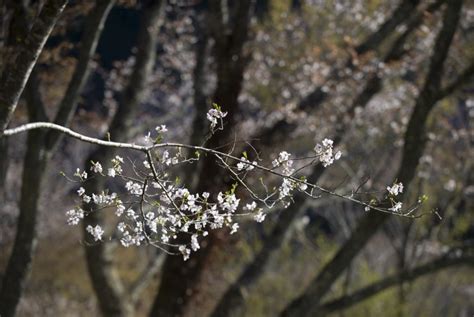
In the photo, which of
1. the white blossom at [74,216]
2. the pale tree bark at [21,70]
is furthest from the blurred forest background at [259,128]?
the white blossom at [74,216]

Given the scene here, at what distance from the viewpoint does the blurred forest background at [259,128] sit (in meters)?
5.54

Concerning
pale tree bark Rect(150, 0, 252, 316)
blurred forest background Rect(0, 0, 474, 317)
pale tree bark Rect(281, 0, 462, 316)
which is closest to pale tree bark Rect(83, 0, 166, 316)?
blurred forest background Rect(0, 0, 474, 317)

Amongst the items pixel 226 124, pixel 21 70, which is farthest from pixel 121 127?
pixel 21 70

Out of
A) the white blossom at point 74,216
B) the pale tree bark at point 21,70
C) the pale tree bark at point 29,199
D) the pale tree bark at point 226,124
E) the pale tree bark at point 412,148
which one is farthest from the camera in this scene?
the pale tree bark at point 226,124

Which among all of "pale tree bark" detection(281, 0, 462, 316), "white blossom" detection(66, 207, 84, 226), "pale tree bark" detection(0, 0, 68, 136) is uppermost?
"pale tree bark" detection(281, 0, 462, 316)

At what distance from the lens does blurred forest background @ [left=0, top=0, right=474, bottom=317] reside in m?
5.54

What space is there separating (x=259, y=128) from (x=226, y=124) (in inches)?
106

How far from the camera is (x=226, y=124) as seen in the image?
635 cm

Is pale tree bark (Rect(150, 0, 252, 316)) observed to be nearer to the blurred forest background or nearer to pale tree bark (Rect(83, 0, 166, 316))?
the blurred forest background

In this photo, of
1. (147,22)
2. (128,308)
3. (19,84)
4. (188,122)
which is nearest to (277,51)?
(188,122)

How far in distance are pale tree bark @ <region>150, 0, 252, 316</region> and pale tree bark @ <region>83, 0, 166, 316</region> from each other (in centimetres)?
63

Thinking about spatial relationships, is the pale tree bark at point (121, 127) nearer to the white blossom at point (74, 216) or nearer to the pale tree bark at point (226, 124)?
the pale tree bark at point (226, 124)

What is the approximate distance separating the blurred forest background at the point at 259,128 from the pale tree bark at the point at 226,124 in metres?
0.02

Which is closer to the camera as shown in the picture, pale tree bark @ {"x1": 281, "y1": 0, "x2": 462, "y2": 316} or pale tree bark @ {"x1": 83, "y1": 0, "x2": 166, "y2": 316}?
pale tree bark @ {"x1": 281, "y1": 0, "x2": 462, "y2": 316}
